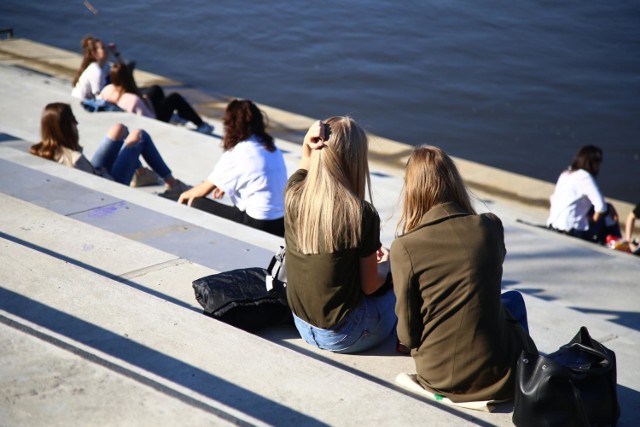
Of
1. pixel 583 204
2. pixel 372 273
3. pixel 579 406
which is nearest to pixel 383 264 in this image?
pixel 372 273

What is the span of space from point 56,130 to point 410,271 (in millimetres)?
4444

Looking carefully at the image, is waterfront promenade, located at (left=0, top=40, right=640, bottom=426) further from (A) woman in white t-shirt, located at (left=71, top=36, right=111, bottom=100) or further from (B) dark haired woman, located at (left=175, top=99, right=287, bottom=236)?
(A) woman in white t-shirt, located at (left=71, top=36, right=111, bottom=100)

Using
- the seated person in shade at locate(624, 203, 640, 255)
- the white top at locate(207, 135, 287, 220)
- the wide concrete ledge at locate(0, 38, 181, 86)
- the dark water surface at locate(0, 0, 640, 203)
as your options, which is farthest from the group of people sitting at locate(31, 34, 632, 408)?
the wide concrete ledge at locate(0, 38, 181, 86)

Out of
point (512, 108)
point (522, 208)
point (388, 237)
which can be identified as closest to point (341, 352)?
point (388, 237)

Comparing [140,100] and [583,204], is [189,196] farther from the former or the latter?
[140,100]

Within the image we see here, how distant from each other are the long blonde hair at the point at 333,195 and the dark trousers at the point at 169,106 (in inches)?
277

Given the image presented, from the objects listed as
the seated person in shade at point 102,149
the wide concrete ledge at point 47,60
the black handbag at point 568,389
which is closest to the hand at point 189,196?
the seated person in shade at point 102,149

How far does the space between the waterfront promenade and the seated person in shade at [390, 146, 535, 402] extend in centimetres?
18

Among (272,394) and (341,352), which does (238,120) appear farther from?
(272,394)

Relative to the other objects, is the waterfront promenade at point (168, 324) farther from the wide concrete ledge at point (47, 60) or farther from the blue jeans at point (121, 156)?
the wide concrete ledge at point (47, 60)

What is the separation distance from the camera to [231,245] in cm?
550

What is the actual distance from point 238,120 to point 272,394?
3226 mm

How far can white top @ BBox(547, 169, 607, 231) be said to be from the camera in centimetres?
800

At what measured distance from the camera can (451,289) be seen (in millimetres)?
3414
